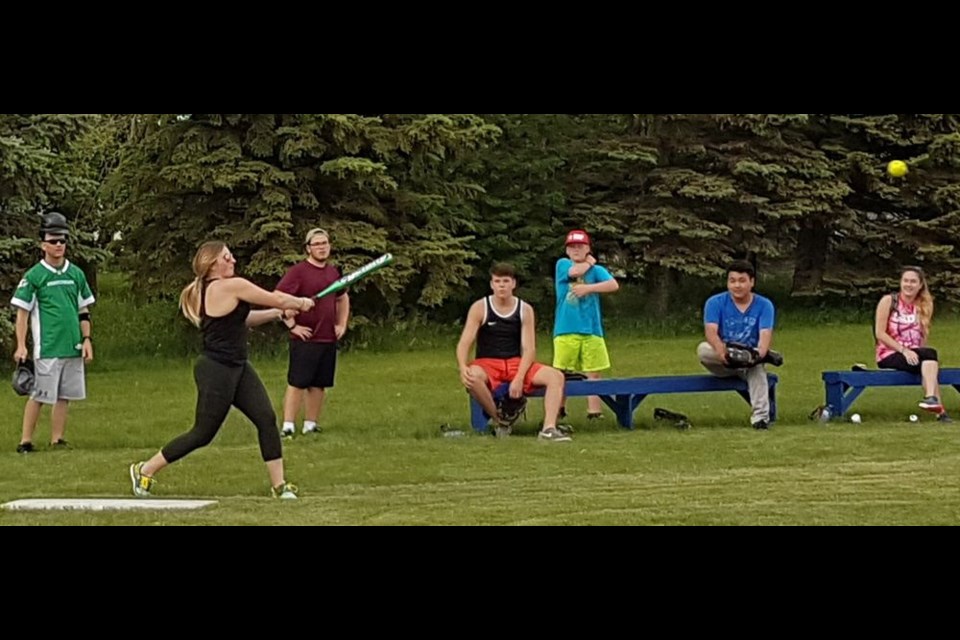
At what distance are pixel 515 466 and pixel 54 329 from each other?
3.97 m

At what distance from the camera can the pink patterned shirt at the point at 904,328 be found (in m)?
12.2

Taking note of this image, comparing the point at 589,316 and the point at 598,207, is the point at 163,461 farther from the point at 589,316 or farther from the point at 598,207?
the point at 598,207

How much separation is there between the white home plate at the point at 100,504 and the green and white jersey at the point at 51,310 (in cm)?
308

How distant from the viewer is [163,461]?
8648 millimetres

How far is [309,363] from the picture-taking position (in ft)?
37.7

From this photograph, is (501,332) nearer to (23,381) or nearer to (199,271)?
(199,271)

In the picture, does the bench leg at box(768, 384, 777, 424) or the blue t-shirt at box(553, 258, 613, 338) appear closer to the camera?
the bench leg at box(768, 384, 777, 424)

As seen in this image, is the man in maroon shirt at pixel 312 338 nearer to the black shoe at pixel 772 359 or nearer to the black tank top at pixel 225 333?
the black tank top at pixel 225 333

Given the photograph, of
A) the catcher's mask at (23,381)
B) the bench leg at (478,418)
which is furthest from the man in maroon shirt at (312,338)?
the catcher's mask at (23,381)

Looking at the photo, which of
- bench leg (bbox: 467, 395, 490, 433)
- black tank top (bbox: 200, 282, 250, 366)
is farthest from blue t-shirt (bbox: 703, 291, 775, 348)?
black tank top (bbox: 200, 282, 250, 366)

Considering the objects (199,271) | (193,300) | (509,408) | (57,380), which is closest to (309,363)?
(509,408)

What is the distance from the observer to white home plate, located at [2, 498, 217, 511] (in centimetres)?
793

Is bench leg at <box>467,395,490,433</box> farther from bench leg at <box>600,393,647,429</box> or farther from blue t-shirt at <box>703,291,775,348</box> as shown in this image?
blue t-shirt at <box>703,291,775,348</box>

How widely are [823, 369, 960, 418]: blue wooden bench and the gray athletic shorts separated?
6.12 metres
